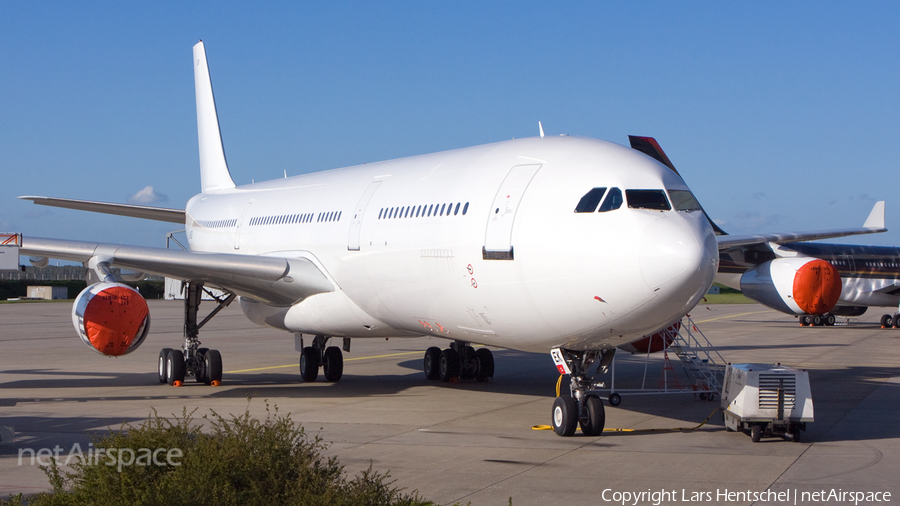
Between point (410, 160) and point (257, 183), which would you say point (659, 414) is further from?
point (257, 183)

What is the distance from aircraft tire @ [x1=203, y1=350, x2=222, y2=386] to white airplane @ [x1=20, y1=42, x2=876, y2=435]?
1.6 inches

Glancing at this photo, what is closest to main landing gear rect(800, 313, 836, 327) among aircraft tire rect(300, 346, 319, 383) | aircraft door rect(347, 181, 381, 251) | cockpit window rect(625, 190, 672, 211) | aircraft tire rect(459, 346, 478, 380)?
aircraft tire rect(459, 346, 478, 380)

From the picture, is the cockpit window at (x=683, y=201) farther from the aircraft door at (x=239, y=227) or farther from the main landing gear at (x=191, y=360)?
the aircraft door at (x=239, y=227)

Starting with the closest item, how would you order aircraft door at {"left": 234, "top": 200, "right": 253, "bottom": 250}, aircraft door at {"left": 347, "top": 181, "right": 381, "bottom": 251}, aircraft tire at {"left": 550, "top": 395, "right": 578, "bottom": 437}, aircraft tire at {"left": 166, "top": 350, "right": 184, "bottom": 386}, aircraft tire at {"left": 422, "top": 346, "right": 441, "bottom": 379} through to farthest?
1. aircraft tire at {"left": 550, "top": 395, "right": 578, "bottom": 437}
2. aircraft door at {"left": 347, "top": 181, "right": 381, "bottom": 251}
3. aircraft tire at {"left": 166, "top": 350, "right": 184, "bottom": 386}
4. aircraft tire at {"left": 422, "top": 346, "right": 441, "bottom": 379}
5. aircraft door at {"left": 234, "top": 200, "right": 253, "bottom": 250}

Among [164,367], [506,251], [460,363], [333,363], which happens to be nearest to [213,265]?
[164,367]

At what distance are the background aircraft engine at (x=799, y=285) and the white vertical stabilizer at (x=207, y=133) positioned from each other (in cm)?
1475

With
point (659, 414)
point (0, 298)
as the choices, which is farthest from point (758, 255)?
point (0, 298)

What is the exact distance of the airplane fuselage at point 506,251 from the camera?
31.3ft

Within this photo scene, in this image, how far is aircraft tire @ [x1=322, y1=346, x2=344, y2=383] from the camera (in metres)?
18.1

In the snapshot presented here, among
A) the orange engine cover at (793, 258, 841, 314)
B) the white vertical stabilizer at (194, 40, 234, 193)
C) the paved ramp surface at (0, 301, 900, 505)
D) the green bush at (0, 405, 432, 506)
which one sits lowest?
the paved ramp surface at (0, 301, 900, 505)

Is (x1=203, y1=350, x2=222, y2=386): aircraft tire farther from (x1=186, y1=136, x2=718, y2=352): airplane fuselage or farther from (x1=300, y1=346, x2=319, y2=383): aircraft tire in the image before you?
(x1=186, y1=136, x2=718, y2=352): airplane fuselage

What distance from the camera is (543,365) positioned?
74.8 ft

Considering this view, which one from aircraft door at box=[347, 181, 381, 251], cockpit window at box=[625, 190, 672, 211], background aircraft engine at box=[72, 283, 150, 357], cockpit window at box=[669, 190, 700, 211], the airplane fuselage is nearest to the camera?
the airplane fuselage

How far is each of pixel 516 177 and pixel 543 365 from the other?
1228 centimetres
